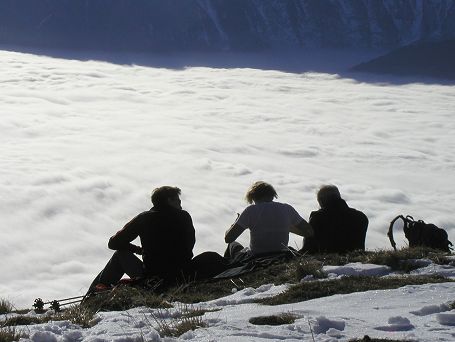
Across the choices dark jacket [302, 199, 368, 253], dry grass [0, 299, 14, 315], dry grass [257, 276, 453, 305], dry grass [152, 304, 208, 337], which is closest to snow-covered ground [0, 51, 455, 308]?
dark jacket [302, 199, 368, 253]

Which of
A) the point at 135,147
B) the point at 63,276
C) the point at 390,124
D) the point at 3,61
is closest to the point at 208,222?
the point at 63,276

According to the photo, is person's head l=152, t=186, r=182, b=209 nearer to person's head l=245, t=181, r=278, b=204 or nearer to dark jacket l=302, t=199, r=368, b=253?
person's head l=245, t=181, r=278, b=204

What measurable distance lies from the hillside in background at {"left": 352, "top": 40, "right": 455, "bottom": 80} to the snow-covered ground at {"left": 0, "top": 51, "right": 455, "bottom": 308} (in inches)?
579

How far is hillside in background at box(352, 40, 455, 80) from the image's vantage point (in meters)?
173

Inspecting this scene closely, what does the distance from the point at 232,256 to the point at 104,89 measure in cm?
13164

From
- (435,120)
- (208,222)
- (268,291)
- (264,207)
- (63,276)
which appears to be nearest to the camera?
(268,291)

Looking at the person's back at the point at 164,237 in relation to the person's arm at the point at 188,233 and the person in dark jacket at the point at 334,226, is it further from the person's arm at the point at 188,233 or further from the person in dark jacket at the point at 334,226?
the person in dark jacket at the point at 334,226

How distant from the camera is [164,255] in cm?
Answer: 898

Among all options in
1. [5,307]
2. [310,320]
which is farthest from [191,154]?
[310,320]

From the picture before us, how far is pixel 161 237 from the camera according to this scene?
897 centimetres

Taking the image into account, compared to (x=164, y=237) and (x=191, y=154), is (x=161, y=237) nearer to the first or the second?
(x=164, y=237)

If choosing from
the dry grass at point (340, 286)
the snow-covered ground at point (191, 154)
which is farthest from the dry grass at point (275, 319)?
the snow-covered ground at point (191, 154)

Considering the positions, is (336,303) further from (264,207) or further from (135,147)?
(135,147)

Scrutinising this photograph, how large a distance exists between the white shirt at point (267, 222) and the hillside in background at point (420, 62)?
162343mm
